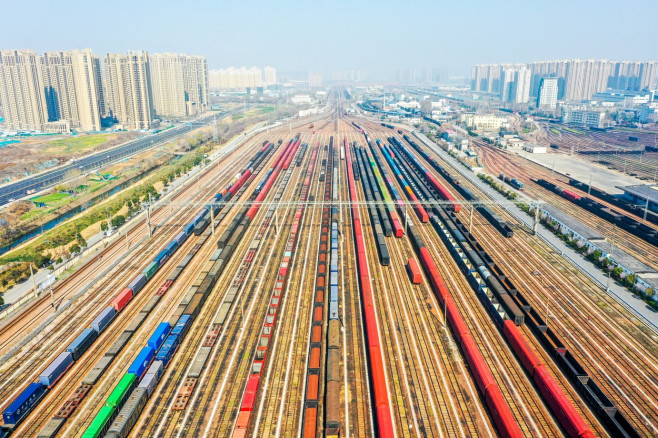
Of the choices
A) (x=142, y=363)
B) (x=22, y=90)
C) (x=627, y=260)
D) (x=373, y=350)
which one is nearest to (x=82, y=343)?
(x=142, y=363)

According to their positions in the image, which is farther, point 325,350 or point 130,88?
point 130,88

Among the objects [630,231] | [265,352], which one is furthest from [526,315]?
[630,231]

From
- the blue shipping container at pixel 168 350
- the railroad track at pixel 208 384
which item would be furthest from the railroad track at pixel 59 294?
the railroad track at pixel 208 384

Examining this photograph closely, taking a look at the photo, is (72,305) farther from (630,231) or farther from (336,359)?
(630,231)

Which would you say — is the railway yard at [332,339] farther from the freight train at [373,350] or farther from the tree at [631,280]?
the tree at [631,280]

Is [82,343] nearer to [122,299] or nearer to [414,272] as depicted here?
[122,299]

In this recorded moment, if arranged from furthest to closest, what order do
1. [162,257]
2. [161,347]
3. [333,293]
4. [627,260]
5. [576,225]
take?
[576,225]
[162,257]
[627,260]
[333,293]
[161,347]
